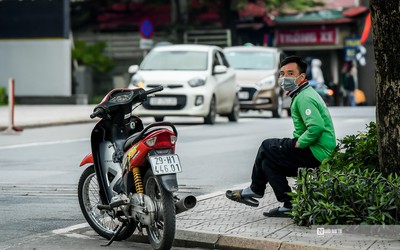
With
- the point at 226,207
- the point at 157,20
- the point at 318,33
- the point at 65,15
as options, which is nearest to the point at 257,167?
the point at 226,207

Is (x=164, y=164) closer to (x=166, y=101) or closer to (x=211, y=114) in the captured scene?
(x=166, y=101)

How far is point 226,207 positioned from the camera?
9766 millimetres

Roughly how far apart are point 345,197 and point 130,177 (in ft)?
5.11

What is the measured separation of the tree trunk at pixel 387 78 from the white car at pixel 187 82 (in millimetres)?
14690

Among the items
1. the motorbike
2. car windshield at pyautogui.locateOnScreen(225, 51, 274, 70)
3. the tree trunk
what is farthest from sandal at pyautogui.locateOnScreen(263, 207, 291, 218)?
car windshield at pyautogui.locateOnScreen(225, 51, 274, 70)

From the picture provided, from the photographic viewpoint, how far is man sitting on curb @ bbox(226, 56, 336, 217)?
8977 millimetres

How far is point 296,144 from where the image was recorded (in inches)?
354

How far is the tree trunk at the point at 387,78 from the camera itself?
8508mm

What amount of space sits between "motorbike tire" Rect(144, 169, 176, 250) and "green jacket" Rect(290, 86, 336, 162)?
150 centimetres

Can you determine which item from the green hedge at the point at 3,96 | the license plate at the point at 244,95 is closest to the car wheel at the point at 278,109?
the license plate at the point at 244,95

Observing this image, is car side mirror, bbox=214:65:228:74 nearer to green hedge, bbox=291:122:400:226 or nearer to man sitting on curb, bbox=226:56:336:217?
man sitting on curb, bbox=226:56:336:217

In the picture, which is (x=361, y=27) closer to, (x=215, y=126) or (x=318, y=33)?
(x=318, y=33)

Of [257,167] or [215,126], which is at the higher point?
[257,167]

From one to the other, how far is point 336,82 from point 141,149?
42383 millimetres
